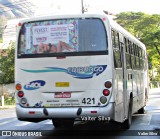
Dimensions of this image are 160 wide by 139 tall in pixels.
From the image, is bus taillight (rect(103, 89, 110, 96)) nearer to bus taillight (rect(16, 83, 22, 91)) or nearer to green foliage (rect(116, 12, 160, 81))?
bus taillight (rect(16, 83, 22, 91))

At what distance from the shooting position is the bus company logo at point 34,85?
10211 millimetres

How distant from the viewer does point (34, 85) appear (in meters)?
10.2

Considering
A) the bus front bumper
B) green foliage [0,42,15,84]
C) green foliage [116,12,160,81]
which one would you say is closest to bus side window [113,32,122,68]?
the bus front bumper

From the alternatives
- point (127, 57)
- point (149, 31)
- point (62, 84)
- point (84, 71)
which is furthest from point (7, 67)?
point (149, 31)

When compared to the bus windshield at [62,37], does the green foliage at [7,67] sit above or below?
below

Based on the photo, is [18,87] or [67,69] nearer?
[67,69]

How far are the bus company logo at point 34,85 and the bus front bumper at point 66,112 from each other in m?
0.52

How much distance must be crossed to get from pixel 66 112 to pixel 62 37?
185cm

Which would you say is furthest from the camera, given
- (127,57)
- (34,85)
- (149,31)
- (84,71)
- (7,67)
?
(149,31)

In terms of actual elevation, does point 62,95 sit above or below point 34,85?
below

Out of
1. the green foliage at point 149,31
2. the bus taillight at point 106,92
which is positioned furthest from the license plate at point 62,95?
the green foliage at point 149,31

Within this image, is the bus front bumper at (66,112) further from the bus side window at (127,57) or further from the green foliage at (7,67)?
the green foliage at (7,67)

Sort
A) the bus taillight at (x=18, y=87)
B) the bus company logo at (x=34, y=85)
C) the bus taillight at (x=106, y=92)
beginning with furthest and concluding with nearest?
1. the bus taillight at (x=18, y=87)
2. the bus company logo at (x=34, y=85)
3. the bus taillight at (x=106, y=92)

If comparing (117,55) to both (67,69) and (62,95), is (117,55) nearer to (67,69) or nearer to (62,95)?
(67,69)
